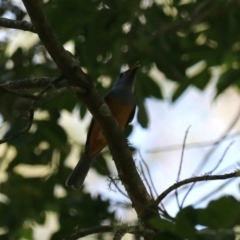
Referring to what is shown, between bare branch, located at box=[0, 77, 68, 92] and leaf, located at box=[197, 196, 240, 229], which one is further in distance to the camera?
bare branch, located at box=[0, 77, 68, 92]

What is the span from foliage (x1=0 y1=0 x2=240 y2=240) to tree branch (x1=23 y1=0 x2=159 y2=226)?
1.45m

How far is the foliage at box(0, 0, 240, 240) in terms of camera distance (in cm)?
472

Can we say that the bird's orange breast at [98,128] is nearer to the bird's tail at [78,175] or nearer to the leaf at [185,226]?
the bird's tail at [78,175]

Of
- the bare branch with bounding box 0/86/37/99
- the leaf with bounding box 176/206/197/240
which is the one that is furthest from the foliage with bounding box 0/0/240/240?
the leaf with bounding box 176/206/197/240

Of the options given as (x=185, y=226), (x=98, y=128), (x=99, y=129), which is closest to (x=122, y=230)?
(x=185, y=226)

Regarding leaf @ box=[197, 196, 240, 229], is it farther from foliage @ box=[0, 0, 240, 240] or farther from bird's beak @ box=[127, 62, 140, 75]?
bird's beak @ box=[127, 62, 140, 75]

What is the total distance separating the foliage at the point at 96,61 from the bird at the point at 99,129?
Result: 0.16 m

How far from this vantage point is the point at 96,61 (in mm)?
5074

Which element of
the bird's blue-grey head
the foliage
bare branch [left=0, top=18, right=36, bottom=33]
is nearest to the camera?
bare branch [left=0, top=18, right=36, bottom=33]

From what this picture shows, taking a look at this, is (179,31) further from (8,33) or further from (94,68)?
(8,33)

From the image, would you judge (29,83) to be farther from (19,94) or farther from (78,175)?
(78,175)

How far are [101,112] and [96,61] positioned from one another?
6.69 ft

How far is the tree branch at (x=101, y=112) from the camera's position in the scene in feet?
9.43

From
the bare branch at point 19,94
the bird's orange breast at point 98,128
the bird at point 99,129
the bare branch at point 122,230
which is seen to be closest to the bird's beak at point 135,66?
the bird at point 99,129
